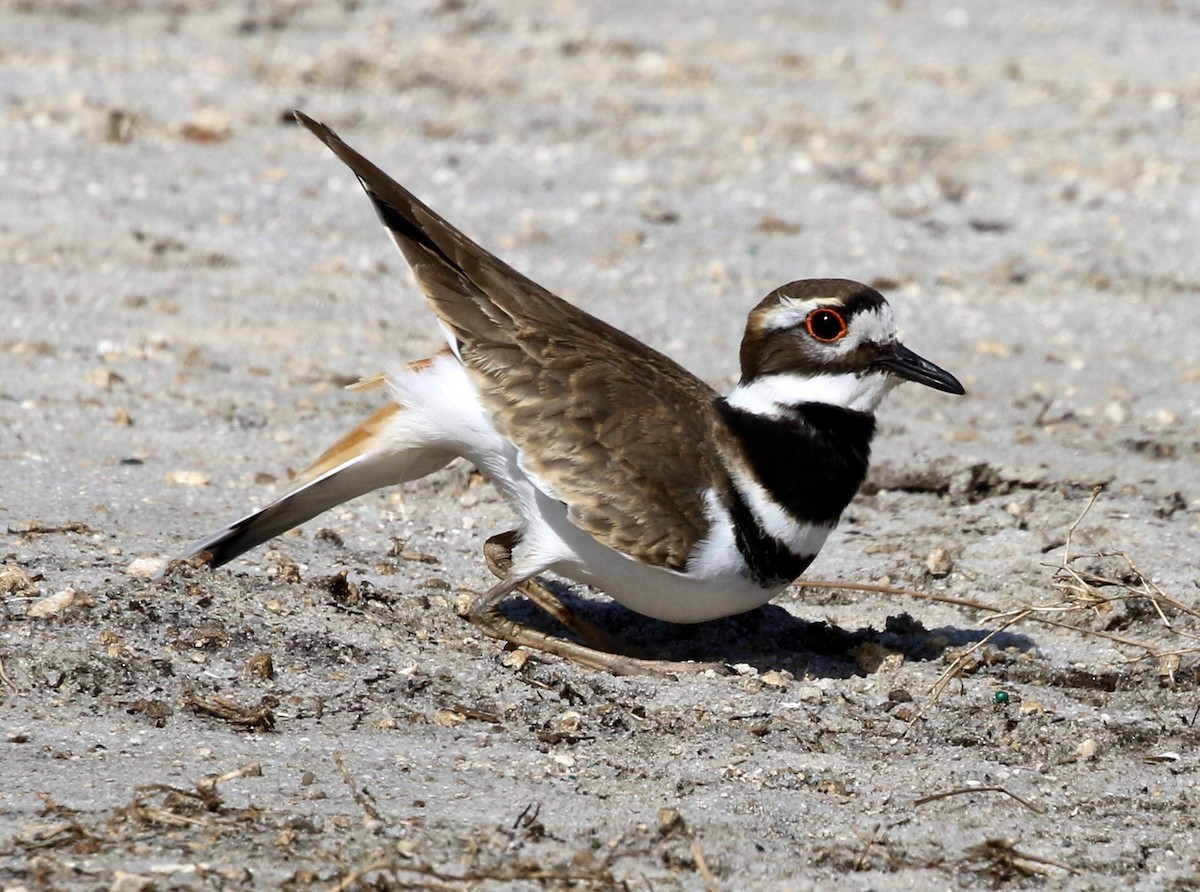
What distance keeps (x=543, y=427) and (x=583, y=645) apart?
855mm

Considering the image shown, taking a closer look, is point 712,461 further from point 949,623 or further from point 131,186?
point 131,186

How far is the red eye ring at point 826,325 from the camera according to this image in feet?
16.2

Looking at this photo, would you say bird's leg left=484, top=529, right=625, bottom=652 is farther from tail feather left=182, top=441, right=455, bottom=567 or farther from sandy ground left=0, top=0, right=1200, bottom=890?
tail feather left=182, top=441, right=455, bottom=567

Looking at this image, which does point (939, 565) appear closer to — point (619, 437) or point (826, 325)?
point (826, 325)

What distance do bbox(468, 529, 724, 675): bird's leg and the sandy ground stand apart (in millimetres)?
89

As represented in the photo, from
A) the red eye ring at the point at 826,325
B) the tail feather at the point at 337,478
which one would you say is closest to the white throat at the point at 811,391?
the red eye ring at the point at 826,325

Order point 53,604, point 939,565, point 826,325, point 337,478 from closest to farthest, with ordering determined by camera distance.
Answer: point 53,604 → point 826,325 → point 337,478 → point 939,565

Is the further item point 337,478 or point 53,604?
point 337,478

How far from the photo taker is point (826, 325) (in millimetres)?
4945

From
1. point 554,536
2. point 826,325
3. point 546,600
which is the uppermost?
point 826,325

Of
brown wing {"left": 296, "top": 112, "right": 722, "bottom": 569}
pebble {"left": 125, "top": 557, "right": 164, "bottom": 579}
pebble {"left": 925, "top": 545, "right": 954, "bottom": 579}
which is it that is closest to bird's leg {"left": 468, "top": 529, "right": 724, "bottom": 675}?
brown wing {"left": 296, "top": 112, "right": 722, "bottom": 569}

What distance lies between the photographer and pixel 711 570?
472 centimetres

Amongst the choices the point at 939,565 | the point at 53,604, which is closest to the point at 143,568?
the point at 53,604

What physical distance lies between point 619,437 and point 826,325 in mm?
723
